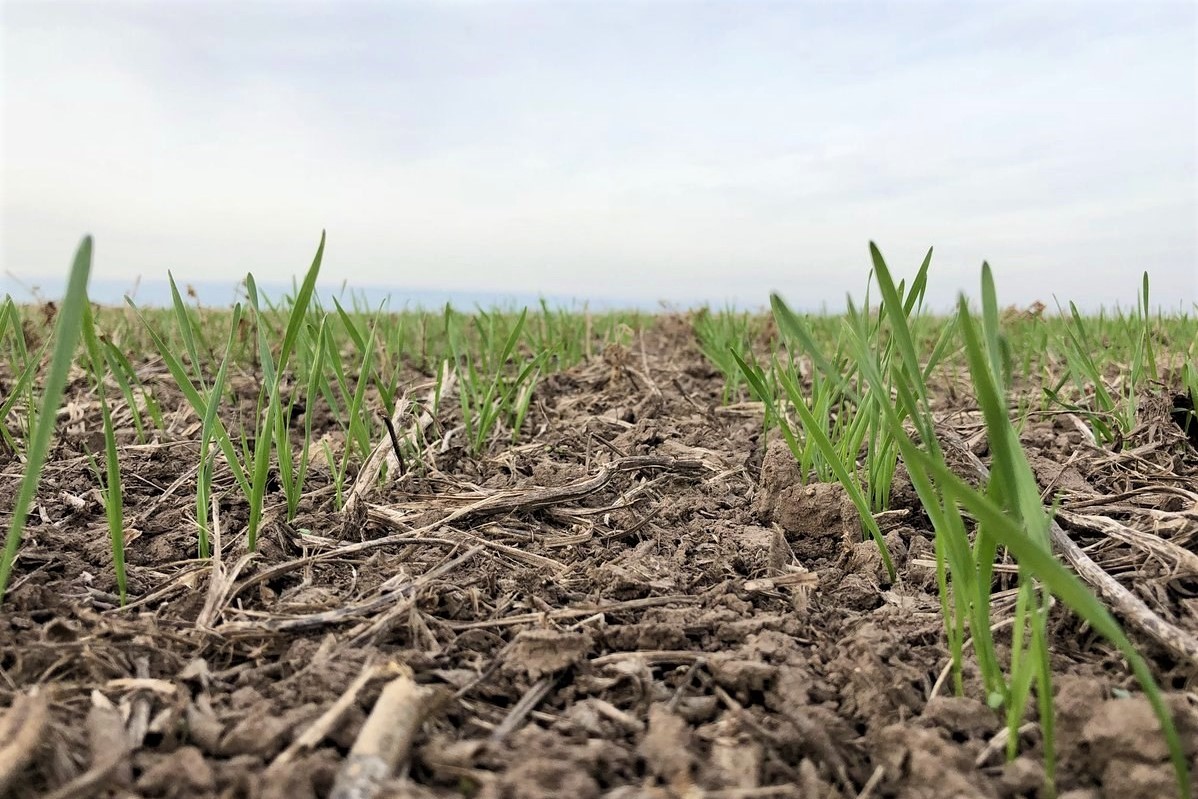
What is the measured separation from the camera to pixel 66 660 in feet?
2.98

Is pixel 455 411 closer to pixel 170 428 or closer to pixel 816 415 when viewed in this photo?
pixel 170 428

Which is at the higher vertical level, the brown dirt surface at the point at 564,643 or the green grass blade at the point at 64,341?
the green grass blade at the point at 64,341

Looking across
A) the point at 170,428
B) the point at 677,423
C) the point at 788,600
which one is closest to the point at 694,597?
the point at 788,600

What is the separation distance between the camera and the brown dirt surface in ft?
2.43

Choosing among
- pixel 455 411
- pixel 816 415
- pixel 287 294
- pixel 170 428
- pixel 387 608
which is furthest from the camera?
pixel 287 294

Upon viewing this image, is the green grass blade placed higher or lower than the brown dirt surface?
higher

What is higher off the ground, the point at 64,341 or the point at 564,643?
the point at 64,341

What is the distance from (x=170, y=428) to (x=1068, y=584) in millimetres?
2077

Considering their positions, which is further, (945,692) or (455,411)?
(455,411)

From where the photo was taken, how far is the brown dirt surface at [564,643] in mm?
740

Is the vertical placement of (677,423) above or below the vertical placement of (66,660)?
above

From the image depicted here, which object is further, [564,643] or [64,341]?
[564,643]

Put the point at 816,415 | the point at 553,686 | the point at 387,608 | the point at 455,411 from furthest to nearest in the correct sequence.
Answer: the point at 455,411
the point at 816,415
the point at 387,608
the point at 553,686

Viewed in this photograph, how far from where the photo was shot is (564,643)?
3.05 ft
